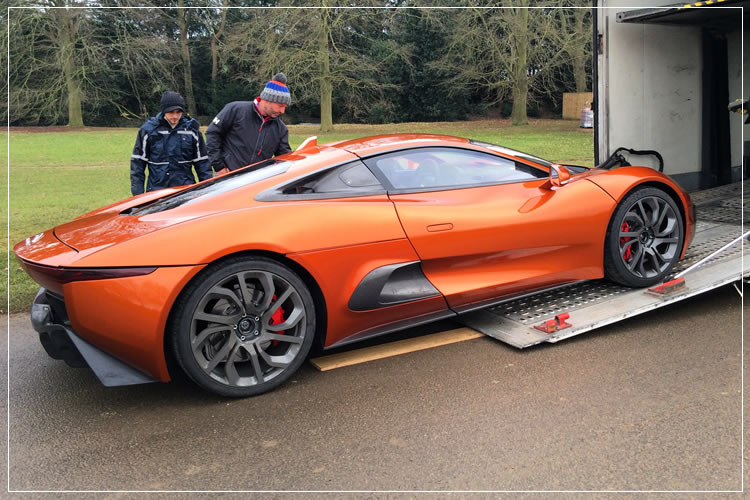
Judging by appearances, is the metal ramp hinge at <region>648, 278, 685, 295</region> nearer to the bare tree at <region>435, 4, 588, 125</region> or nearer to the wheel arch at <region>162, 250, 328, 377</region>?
the wheel arch at <region>162, 250, 328, 377</region>

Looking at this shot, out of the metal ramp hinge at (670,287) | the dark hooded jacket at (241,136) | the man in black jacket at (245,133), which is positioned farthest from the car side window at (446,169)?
the dark hooded jacket at (241,136)

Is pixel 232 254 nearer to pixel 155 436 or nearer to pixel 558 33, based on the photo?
pixel 155 436

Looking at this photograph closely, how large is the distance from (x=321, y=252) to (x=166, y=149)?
2879 mm

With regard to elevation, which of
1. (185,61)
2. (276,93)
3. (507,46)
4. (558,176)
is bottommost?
(558,176)

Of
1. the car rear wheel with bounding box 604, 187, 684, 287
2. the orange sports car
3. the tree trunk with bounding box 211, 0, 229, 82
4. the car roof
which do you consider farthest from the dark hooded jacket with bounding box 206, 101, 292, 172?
the tree trunk with bounding box 211, 0, 229, 82

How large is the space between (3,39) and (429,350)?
26.1 m

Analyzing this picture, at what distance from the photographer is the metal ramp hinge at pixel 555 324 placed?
14.0 feet

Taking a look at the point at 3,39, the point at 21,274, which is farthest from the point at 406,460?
the point at 3,39

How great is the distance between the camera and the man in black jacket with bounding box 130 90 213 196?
6027mm

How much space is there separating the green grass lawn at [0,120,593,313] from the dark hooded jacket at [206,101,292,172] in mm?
1993

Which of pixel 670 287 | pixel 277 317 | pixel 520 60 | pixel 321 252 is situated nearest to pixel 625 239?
pixel 670 287

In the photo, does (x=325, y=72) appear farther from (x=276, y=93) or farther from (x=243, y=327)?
(x=243, y=327)

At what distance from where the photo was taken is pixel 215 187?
13.7ft

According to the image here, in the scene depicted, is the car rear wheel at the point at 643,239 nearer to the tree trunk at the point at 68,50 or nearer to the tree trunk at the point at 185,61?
the tree trunk at the point at 68,50
